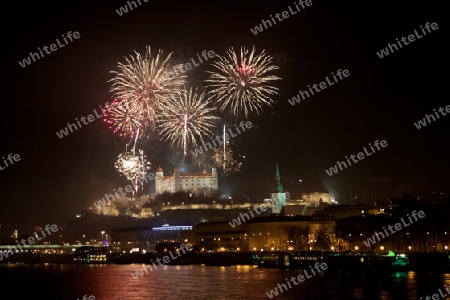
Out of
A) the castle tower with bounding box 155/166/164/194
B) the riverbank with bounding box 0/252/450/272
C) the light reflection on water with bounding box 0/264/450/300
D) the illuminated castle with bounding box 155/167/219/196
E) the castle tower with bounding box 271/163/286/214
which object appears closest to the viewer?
the light reflection on water with bounding box 0/264/450/300

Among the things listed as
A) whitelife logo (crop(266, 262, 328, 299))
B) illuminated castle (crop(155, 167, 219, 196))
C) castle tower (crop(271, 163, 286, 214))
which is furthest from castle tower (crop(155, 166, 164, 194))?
whitelife logo (crop(266, 262, 328, 299))

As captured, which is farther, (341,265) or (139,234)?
(139,234)

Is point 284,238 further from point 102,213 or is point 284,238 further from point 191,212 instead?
point 102,213

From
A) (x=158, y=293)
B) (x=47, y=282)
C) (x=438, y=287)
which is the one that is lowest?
(x=438, y=287)

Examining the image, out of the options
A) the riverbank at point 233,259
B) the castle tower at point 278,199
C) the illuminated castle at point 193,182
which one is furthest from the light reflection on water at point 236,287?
the illuminated castle at point 193,182

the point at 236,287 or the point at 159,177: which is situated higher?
the point at 159,177

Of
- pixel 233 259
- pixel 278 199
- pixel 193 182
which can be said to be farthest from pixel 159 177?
pixel 233 259

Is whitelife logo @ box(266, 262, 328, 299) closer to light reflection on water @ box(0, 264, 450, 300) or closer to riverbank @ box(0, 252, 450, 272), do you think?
light reflection on water @ box(0, 264, 450, 300)

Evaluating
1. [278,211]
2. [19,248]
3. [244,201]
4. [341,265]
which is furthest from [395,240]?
[19,248]

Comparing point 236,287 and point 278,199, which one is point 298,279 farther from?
point 278,199
